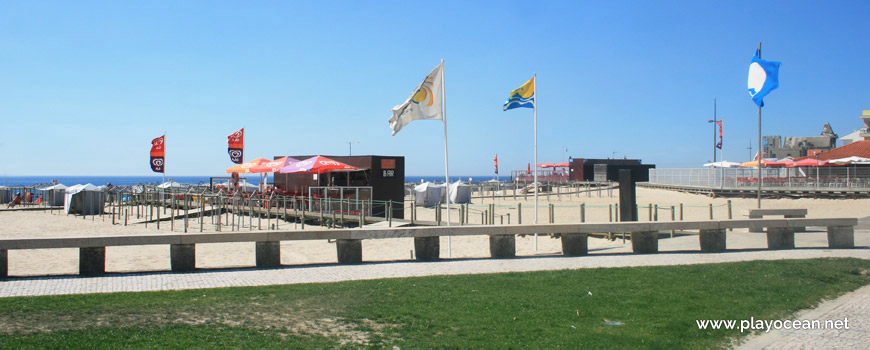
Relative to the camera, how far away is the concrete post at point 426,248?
420 inches

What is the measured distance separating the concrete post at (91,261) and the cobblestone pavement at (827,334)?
352 inches

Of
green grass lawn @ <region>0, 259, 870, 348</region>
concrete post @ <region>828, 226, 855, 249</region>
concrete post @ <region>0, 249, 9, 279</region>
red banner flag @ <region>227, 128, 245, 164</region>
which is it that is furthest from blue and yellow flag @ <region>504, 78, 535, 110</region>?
red banner flag @ <region>227, 128, 245, 164</region>

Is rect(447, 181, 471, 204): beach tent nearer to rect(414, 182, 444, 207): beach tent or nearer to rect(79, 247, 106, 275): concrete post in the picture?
rect(414, 182, 444, 207): beach tent

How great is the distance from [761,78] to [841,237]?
7559 mm

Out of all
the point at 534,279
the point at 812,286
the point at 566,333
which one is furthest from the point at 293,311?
the point at 812,286

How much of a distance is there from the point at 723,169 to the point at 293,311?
40.4 meters

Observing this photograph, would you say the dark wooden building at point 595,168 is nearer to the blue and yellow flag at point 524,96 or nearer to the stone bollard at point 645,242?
the blue and yellow flag at point 524,96

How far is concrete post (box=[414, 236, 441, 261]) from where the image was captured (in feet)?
35.0

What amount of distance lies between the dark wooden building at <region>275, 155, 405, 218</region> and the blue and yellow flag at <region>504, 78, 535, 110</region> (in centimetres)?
1061

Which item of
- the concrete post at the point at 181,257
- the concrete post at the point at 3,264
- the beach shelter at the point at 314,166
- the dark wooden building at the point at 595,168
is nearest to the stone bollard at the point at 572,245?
the concrete post at the point at 181,257

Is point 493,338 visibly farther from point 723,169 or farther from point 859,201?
point 723,169

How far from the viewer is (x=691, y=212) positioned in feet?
90.4

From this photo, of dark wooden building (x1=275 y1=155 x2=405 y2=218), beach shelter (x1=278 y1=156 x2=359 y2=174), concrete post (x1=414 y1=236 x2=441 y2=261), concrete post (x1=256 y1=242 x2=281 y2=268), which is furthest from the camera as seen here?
dark wooden building (x1=275 y1=155 x2=405 y2=218)

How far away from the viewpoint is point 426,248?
35.1 ft
